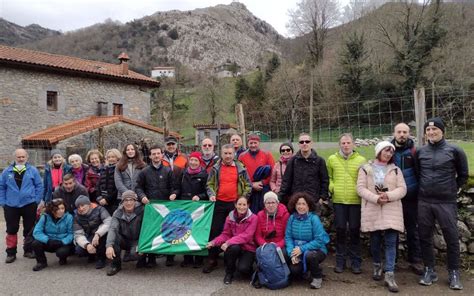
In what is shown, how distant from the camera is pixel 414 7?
94.1 ft

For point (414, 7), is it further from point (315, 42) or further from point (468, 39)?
point (315, 42)

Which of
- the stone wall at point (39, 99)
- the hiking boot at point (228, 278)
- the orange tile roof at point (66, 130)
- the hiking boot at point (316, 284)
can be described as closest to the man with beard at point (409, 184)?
the hiking boot at point (316, 284)

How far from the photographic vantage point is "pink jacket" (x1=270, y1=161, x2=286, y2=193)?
530 centimetres

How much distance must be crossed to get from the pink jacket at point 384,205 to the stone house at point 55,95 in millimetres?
14211

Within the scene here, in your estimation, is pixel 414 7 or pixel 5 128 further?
pixel 414 7

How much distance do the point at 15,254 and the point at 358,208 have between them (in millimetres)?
5168

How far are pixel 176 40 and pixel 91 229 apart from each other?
352ft

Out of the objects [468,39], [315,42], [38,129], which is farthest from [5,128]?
[315,42]

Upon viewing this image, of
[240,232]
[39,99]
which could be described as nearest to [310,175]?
[240,232]

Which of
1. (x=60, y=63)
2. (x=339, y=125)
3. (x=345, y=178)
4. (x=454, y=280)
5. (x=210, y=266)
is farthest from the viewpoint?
(x=60, y=63)

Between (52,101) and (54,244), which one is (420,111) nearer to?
(54,244)

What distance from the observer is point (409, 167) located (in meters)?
4.62

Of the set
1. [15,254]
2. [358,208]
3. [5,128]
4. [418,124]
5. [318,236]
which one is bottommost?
[15,254]

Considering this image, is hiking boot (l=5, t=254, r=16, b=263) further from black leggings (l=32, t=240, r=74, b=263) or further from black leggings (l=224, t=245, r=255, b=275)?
black leggings (l=224, t=245, r=255, b=275)
